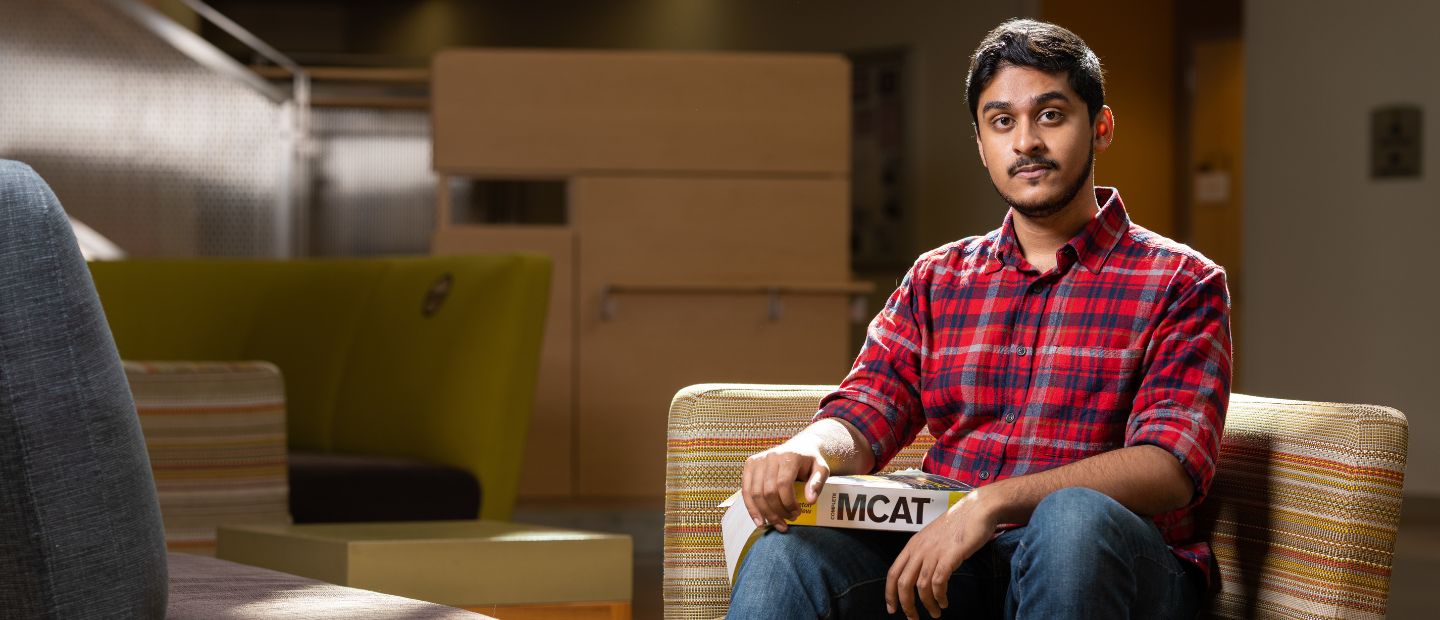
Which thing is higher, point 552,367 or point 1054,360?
Answer: point 1054,360

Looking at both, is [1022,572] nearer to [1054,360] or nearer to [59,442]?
[1054,360]

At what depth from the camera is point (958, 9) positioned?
6.67 meters

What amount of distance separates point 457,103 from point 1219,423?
318 cm

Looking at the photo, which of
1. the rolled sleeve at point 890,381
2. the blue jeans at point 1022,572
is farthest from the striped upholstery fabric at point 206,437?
the blue jeans at point 1022,572

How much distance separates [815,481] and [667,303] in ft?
9.61

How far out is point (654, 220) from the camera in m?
4.41

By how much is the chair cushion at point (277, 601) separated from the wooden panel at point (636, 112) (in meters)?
2.93

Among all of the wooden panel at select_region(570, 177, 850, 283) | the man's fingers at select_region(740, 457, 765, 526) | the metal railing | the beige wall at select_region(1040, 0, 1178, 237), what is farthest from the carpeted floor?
the beige wall at select_region(1040, 0, 1178, 237)

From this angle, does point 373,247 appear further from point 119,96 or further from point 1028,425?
point 1028,425

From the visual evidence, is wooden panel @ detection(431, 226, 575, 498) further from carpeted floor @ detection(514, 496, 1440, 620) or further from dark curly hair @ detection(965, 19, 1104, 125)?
dark curly hair @ detection(965, 19, 1104, 125)

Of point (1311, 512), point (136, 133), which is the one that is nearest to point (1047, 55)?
point (1311, 512)

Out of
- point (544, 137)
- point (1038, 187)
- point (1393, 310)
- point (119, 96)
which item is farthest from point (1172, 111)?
point (1038, 187)

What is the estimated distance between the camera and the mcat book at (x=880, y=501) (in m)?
1.48

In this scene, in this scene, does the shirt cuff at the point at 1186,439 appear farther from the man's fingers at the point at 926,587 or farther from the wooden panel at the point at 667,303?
the wooden panel at the point at 667,303
